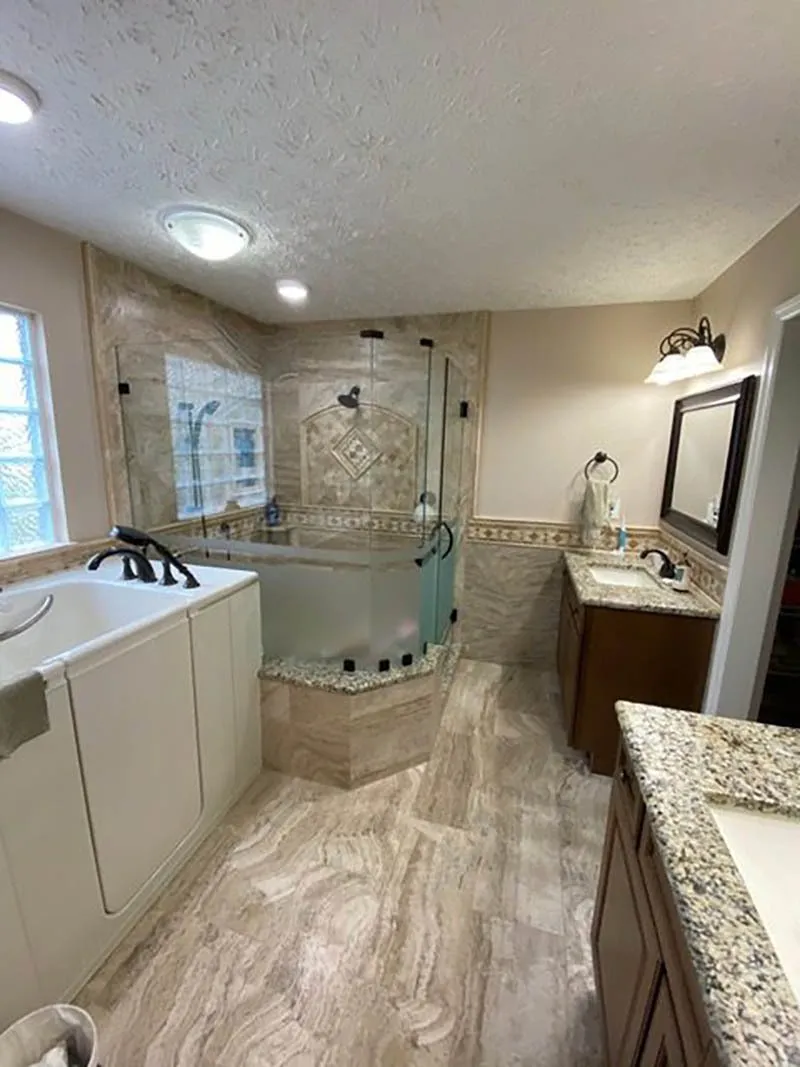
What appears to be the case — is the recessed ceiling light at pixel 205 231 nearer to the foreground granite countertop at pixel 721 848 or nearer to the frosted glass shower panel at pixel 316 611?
the frosted glass shower panel at pixel 316 611

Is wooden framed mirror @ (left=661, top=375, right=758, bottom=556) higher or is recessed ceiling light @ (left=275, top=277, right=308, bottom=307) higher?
recessed ceiling light @ (left=275, top=277, right=308, bottom=307)

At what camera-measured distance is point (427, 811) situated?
6.78 feet

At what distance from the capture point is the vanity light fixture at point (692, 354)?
2.21 meters

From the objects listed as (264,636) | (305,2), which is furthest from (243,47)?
(264,636)

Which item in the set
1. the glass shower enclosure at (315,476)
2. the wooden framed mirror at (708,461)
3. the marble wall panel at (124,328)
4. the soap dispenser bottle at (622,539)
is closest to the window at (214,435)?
the glass shower enclosure at (315,476)

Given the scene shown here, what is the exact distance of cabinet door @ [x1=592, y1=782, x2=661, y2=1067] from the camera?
0.88 metres

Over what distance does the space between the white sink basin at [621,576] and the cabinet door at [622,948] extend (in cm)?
144

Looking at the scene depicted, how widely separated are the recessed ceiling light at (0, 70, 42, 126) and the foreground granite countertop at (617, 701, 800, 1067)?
2.12m

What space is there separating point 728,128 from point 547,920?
7.93ft

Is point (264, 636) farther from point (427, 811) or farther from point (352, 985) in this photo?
point (352, 985)

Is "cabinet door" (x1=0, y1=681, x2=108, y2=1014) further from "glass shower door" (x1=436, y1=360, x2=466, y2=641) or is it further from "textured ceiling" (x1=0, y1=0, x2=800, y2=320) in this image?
"glass shower door" (x1=436, y1=360, x2=466, y2=641)

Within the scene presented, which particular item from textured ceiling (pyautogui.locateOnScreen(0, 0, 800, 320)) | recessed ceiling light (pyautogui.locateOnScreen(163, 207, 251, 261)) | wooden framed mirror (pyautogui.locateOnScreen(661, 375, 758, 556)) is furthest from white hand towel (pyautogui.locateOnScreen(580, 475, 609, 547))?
recessed ceiling light (pyautogui.locateOnScreen(163, 207, 251, 261))

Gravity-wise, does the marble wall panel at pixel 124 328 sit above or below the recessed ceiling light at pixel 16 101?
below

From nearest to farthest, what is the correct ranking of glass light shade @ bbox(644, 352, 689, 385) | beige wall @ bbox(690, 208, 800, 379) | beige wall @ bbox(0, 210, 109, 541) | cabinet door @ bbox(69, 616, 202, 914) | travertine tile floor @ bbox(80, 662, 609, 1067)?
travertine tile floor @ bbox(80, 662, 609, 1067), cabinet door @ bbox(69, 616, 202, 914), beige wall @ bbox(690, 208, 800, 379), beige wall @ bbox(0, 210, 109, 541), glass light shade @ bbox(644, 352, 689, 385)
